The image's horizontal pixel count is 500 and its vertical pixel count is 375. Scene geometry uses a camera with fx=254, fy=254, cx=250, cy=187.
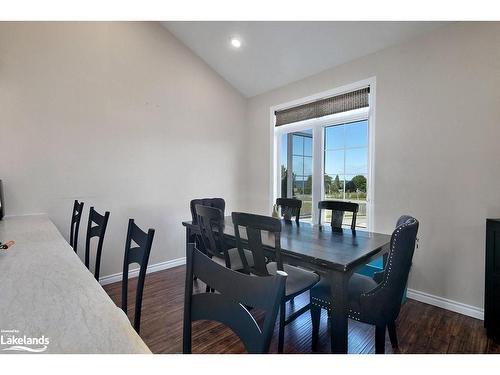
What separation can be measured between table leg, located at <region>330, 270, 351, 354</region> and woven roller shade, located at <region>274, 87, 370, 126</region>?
221 centimetres

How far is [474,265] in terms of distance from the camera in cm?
222

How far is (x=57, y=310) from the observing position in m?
0.82

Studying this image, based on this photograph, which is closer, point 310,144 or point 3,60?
point 3,60

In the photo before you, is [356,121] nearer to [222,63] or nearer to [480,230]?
[480,230]

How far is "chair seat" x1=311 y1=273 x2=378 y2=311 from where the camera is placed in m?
1.57

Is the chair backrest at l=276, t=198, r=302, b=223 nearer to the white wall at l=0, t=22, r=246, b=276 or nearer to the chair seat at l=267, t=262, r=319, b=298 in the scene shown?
the chair seat at l=267, t=262, r=319, b=298

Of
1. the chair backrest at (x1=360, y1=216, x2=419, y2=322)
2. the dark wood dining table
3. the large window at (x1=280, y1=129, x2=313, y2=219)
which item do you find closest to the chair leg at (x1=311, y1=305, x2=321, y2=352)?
the dark wood dining table

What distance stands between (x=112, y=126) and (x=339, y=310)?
3.00 metres

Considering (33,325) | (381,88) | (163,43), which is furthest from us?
(163,43)

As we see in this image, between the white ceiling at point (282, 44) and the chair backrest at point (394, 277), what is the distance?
2135 millimetres

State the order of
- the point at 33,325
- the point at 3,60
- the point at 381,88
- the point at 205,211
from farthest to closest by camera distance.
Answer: the point at 381,88 < the point at 3,60 < the point at 205,211 < the point at 33,325

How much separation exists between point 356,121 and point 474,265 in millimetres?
1829

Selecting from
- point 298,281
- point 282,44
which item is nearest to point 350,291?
point 298,281

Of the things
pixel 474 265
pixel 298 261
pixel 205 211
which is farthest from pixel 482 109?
pixel 205 211
